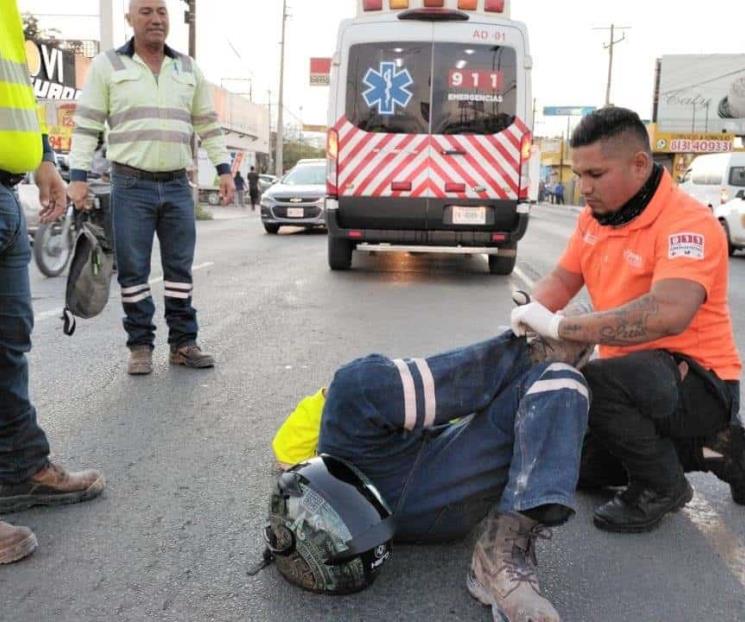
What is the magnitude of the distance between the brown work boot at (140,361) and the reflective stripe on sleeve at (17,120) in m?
2.31

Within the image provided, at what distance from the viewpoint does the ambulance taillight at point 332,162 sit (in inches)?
345

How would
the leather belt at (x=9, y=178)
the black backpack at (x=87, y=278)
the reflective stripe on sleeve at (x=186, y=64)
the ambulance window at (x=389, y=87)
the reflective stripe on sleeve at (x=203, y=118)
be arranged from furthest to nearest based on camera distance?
the ambulance window at (x=389, y=87) → the reflective stripe on sleeve at (x=203, y=118) → the reflective stripe on sleeve at (x=186, y=64) → the black backpack at (x=87, y=278) → the leather belt at (x=9, y=178)

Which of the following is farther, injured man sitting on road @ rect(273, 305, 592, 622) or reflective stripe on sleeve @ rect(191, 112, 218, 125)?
reflective stripe on sleeve @ rect(191, 112, 218, 125)

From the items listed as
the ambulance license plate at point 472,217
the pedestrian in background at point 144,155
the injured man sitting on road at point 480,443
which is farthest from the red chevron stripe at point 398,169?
the injured man sitting on road at point 480,443

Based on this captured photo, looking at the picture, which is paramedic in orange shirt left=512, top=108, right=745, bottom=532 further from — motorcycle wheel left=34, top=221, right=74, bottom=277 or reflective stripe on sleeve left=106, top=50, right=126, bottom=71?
motorcycle wheel left=34, top=221, right=74, bottom=277

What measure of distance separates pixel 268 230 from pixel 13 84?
14419 mm

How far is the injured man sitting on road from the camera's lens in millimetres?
2131

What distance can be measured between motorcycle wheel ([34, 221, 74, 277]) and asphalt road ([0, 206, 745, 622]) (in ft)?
9.32

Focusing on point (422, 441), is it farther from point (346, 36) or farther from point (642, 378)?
point (346, 36)

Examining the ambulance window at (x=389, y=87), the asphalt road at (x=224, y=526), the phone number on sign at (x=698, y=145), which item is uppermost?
the phone number on sign at (x=698, y=145)

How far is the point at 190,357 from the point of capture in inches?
190

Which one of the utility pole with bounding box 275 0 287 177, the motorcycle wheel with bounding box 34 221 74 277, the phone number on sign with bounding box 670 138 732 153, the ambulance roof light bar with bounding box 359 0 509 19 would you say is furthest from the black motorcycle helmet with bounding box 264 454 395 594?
the phone number on sign with bounding box 670 138 732 153

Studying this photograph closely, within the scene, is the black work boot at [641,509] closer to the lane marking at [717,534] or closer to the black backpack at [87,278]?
the lane marking at [717,534]

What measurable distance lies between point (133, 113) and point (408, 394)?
3.05 m
